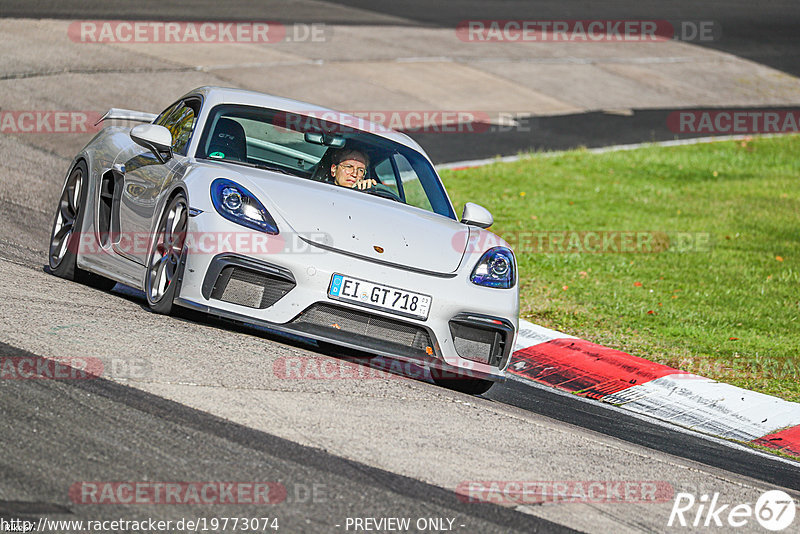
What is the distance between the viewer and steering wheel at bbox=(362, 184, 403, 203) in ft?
23.8

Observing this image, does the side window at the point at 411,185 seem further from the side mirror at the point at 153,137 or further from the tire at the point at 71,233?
the tire at the point at 71,233

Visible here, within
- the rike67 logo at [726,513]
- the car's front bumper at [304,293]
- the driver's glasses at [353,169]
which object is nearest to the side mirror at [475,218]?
the driver's glasses at [353,169]

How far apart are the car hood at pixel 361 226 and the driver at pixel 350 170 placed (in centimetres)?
39

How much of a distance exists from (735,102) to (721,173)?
5.98m

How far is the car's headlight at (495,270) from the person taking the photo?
6.50 meters

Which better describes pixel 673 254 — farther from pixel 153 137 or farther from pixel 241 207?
pixel 241 207

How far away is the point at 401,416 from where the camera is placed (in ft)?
17.8

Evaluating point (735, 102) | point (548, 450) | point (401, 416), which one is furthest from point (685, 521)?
point (735, 102)

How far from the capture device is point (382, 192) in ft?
24.0

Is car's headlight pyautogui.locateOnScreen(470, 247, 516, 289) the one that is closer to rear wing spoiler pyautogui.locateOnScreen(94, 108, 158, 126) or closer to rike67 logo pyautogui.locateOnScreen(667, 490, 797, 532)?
rike67 logo pyautogui.locateOnScreen(667, 490, 797, 532)

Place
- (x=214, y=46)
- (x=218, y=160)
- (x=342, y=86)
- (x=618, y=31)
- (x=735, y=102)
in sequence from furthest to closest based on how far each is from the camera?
(x=618, y=31), (x=735, y=102), (x=214, y=46), (x=342, y=86), (x=218, y=160)

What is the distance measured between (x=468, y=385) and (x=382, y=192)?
1.35m

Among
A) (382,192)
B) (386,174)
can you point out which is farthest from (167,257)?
(386,174)

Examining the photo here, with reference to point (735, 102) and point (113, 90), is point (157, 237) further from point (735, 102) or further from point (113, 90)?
point (735, 102)
